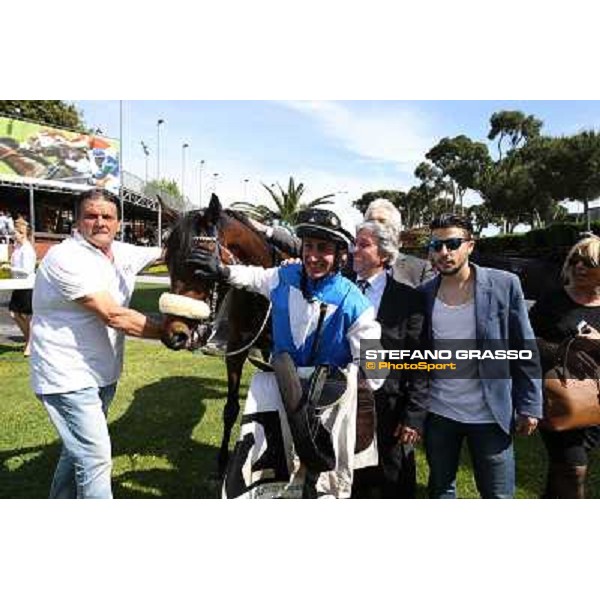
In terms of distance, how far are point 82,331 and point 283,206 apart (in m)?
1.21

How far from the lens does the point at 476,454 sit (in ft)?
7.93

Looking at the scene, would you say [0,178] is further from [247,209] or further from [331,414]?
[331,414]

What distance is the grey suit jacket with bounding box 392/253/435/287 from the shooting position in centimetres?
247

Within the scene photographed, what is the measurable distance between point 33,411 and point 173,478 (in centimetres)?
222

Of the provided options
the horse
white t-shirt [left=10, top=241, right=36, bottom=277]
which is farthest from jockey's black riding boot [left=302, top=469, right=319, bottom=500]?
white t-shirt [left=10, top=241, right=36, bottom=277]

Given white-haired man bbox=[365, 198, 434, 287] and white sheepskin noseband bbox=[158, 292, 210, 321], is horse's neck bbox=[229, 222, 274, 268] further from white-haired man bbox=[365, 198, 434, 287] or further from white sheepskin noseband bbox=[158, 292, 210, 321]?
white-haired man bbox=[365, 198, 434, 287]

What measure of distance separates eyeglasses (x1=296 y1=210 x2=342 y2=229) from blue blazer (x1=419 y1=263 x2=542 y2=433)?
581mm

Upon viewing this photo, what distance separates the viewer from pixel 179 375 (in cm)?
680

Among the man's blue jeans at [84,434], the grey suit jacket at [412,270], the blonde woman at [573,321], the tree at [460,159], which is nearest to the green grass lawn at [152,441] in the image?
the blonde woman at [573,321]

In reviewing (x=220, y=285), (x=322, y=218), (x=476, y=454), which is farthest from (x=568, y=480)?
(x=220, y=285)

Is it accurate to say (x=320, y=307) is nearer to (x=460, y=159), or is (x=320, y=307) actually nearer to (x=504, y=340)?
(x=504, y=340)

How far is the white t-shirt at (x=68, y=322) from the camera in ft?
7.45

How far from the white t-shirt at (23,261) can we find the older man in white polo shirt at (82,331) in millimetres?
3049

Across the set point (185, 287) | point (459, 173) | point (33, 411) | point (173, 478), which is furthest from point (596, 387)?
point (33, 411)
